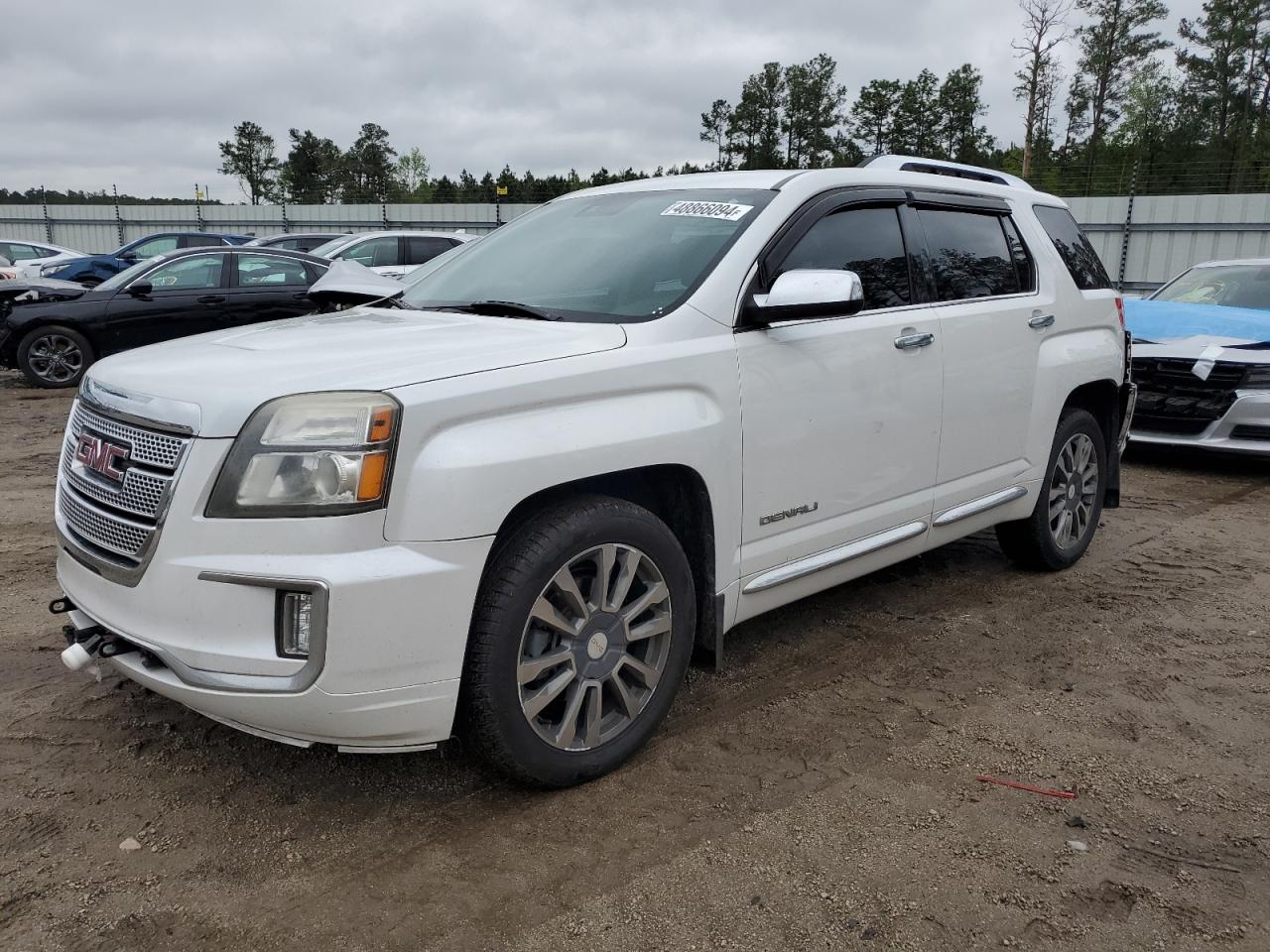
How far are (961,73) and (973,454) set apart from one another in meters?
55.8

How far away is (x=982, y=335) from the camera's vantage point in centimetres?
407

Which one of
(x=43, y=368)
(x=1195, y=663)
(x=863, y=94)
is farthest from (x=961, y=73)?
(x=1195, y=663)

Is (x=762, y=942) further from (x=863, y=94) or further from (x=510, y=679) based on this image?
(x=863, y=94)

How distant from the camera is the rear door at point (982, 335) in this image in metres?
3.97

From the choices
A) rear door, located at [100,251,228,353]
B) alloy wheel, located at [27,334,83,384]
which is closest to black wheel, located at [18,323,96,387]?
alloy wheel, located at [27,334,83,384]

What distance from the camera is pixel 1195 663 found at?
12.8 ft

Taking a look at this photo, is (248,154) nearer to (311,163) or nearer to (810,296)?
(311,163)

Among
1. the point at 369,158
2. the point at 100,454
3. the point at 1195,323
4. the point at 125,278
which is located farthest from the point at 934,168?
the point at 369,158

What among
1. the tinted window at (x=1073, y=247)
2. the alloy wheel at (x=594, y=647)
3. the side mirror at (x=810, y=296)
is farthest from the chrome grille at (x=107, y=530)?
the tinted window at (x=1073, y=247)

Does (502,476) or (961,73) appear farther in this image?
(961,73)

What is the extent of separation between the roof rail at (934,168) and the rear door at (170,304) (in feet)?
27.8

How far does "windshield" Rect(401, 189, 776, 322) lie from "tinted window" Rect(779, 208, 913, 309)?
0.23m

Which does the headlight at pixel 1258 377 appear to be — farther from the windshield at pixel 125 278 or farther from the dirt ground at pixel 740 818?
the windshield at pixel 125 278

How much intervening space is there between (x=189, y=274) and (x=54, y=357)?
166cm
